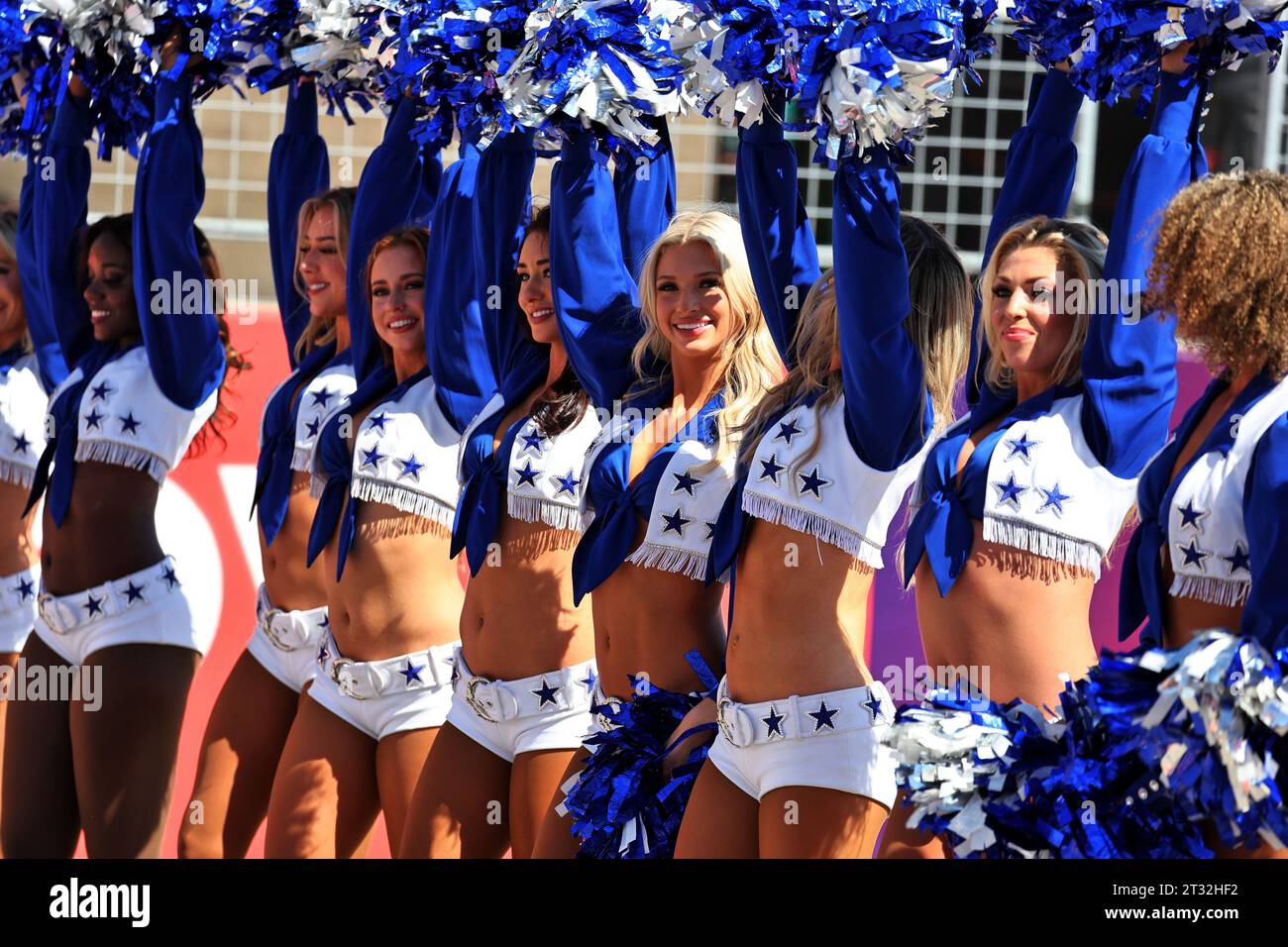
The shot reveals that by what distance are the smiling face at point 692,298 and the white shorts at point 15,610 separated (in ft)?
7.23

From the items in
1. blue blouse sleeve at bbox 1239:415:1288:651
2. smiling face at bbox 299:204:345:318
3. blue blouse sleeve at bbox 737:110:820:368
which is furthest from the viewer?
smiling face at bbox 299:204:345:318

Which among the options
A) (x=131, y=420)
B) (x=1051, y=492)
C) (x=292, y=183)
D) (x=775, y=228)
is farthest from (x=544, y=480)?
(x=292, y=183)

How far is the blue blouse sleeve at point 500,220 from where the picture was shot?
3570 mm

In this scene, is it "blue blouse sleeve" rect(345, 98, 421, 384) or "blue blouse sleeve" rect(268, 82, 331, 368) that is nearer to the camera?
"blue blouse sleeve" rect(345, 98, 421, 384)

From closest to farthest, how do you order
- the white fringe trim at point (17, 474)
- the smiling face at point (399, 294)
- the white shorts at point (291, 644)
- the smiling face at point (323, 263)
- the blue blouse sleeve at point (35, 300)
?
the smiling face at point (399, 294) < the white shorts at point (291, 644) < the smiling face at point (323, 263) < the blue blouse sleeve at point (35, 300) < the white fringe trim at point (17, 474)

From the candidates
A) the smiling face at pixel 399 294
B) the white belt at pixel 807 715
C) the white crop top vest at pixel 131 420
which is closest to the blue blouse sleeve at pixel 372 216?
the smiling face at pixel 399 294

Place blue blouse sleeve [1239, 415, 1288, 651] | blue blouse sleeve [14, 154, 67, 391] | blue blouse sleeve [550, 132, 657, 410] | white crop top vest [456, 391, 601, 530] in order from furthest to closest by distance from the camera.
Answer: blue blouse sleeve [14, 154, 67, 391]
white crop top vest [456, 391, 601, 530]
blue blouse sleeve [550, 132, 657, 410]
blue blouse sleeve [1239, 415, 1288, 651]

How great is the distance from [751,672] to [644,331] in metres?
0.80

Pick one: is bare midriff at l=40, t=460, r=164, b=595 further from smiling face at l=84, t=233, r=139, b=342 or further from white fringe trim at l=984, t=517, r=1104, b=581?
white fringe trim at l=984, t=517, r=1104, b=581

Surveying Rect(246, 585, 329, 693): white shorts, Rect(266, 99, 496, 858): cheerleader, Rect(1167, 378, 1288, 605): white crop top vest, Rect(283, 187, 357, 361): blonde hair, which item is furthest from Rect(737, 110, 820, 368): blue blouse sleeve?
Rect(246, 585, 329, 693): white shorts

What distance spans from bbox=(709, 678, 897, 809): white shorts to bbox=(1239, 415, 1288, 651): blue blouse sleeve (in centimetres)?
77

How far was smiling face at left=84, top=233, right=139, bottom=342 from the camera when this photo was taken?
415 centimetres

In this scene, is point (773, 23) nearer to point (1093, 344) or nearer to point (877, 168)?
point (877, 168)

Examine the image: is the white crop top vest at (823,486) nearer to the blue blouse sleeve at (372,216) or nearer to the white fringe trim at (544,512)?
the white fringe trim at (544,512)
